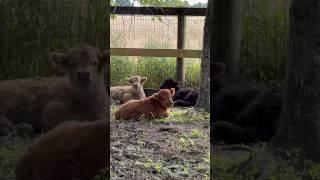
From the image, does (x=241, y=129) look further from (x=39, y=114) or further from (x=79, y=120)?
(x=39, y=114)

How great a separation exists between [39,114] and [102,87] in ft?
1.38

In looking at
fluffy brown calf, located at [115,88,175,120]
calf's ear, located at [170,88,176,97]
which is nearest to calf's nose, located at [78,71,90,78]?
fluffy brown calf, located at [115,88,175,120]

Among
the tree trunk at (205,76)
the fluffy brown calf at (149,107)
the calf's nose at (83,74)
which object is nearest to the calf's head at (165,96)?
the fluffy brown calf at (149,107)

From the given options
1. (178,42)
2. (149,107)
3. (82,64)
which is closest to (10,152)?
(82,64)

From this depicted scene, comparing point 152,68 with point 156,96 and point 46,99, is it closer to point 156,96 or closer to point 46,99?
point 156,96

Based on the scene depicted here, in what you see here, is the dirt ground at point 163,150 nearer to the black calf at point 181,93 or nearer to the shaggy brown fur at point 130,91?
the black calf at point 181,93

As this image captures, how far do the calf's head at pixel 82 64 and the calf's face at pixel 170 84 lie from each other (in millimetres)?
1864

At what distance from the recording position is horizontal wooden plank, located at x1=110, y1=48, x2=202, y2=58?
4.72 metres

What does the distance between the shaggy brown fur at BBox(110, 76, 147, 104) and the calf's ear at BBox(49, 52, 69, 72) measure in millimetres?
1674

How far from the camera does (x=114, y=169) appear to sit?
4.66 metres

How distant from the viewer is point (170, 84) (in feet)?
16.4

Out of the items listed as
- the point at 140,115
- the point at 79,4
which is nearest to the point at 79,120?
the point at 79,4

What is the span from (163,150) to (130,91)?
666 millimetres

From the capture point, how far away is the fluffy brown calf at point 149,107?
5.00 meters
